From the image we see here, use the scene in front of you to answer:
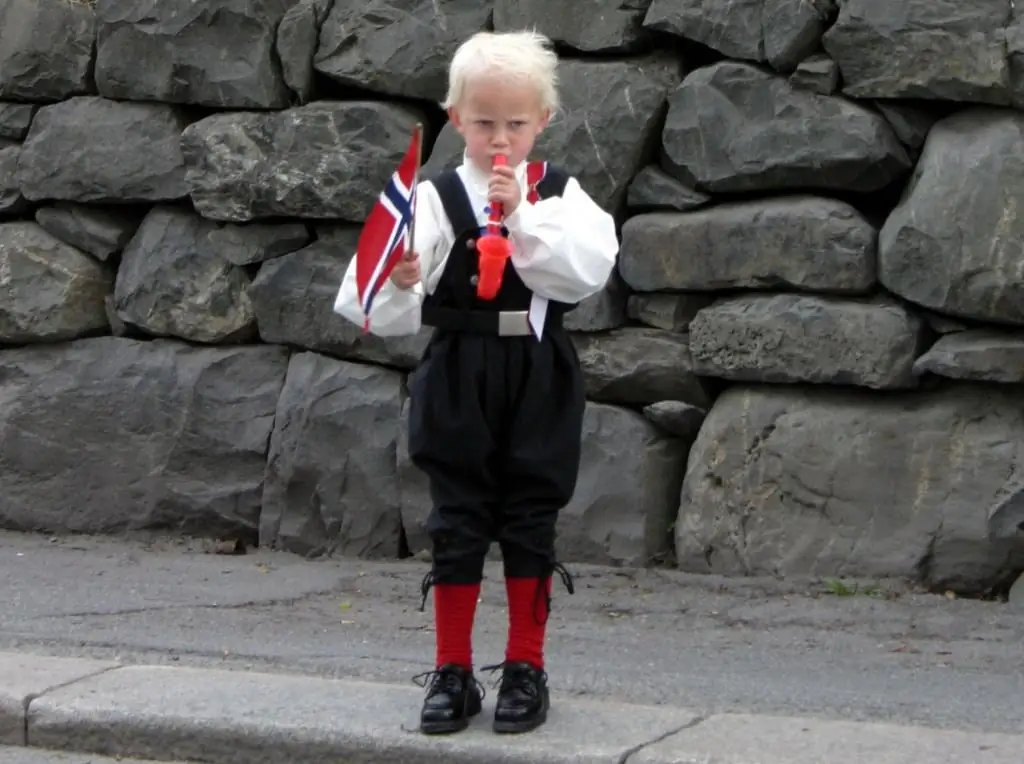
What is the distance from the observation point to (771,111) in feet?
18.7

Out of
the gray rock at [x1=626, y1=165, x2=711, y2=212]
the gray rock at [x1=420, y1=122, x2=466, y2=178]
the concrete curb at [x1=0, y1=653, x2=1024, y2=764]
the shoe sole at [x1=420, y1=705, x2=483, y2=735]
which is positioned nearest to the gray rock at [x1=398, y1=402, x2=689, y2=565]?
the gray rock at [x1=626, y1=165, x2=711, y2=212]

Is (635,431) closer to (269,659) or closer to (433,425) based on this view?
(269,659)

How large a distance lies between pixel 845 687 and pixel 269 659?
4.98ft

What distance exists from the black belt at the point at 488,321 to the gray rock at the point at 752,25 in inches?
89.5

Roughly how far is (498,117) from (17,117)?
3.67 m

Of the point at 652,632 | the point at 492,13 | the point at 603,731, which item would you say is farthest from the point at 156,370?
the point at 603,731

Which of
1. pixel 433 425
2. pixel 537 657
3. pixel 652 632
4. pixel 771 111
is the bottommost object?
pixel 652 632

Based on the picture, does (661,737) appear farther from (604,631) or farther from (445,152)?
(445,152)

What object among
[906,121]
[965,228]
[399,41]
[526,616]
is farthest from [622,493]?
[526,616]

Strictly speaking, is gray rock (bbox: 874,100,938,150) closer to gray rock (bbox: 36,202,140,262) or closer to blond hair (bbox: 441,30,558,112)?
blond hair (bbox: 441,30,558,112)

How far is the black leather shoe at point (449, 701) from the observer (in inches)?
148

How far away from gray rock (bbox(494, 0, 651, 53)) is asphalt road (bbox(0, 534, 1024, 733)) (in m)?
1.77

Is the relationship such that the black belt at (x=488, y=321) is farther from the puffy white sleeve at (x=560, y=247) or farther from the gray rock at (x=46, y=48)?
the gray rock at (x=46, y=48)

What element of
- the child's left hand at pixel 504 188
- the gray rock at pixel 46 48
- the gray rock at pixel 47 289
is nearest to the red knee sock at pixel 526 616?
the child's left hand at pixel 504 188
